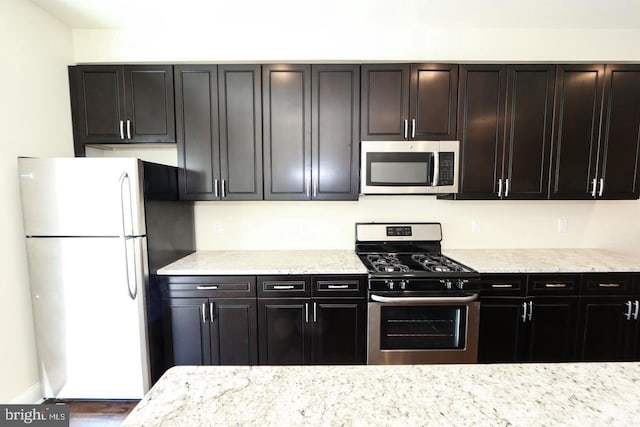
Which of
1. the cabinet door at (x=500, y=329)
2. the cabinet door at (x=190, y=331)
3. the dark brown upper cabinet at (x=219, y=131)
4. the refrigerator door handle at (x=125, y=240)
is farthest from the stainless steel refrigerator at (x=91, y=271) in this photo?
Answer: the cabinet door at (x=500, y=329)

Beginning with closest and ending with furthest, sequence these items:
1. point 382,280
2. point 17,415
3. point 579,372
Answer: point 579,372 → point 17,415 → point 382,280

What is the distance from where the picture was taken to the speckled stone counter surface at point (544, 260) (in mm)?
2076

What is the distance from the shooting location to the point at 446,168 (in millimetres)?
2303

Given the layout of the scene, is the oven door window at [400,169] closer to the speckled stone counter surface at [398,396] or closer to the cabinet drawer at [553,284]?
the cabinet drawer at [553,284]

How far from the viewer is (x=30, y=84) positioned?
6.44 ft

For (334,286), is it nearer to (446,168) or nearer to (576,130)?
(446,168)

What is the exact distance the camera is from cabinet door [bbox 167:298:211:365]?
6.88 ft

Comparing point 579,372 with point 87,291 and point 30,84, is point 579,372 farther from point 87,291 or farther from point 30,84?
point 30,84

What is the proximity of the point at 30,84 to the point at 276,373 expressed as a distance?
8.59 ft

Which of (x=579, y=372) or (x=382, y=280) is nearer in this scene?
(x=579, y=372)

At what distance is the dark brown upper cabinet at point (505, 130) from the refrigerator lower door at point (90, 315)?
2634mm

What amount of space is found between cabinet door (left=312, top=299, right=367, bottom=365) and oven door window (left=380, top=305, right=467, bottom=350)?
6.7 inches

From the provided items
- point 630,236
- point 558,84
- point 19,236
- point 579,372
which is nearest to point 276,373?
point 579,372

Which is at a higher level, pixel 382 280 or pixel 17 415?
pixel 382 280
